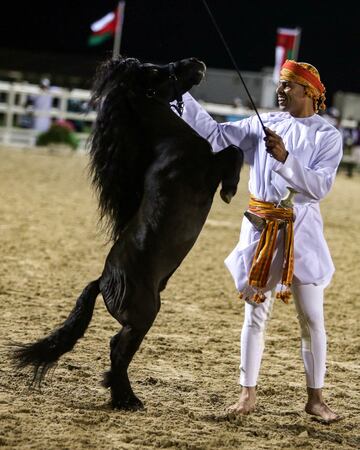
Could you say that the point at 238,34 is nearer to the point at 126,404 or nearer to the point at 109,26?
the point at 109,26

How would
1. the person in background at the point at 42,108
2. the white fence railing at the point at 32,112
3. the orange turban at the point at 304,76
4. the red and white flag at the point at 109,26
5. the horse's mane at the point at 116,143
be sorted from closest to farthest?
the horse's mane at the point at 116,143 < the orange turban at the point at 304,76 < the white fence railing at the point at 32,112 < the person in background at the point at 42,108 < the red and white flag at the point at 109,26

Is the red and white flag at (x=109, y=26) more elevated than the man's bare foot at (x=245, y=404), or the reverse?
the red and white flag at (x=109, y=26)

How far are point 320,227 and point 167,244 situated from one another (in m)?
0.81

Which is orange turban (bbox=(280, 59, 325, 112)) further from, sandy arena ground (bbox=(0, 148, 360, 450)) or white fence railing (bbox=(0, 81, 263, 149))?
white fence railing (bbox=(0, 81, 263, 149))

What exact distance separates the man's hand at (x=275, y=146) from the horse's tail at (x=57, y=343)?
106 centimetres

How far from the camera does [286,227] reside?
4160 millimetres

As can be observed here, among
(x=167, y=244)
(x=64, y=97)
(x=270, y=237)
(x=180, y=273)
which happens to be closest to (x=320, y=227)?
(x=270, y=237)

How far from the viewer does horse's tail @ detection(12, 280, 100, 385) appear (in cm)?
409

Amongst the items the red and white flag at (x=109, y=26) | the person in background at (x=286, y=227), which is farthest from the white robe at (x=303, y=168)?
the red and white flag at (x=109, y=26)

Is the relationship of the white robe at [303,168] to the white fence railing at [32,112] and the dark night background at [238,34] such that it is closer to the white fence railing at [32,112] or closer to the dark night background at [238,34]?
the white fence railing at [32,112]

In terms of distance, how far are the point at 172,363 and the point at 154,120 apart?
1696mm

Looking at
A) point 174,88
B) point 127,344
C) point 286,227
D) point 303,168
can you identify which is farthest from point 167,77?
point 127,344

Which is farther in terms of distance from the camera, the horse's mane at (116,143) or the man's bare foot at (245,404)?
the man's bare foot at (245,404)

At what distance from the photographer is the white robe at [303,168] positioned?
13.4ft
